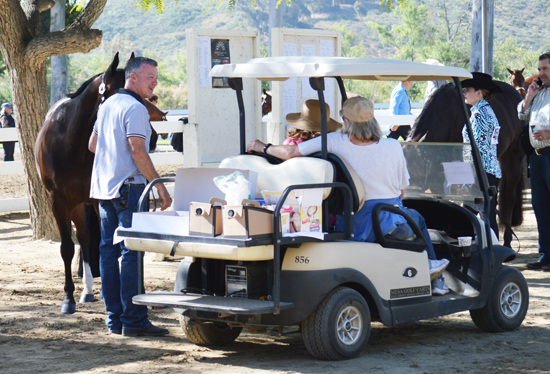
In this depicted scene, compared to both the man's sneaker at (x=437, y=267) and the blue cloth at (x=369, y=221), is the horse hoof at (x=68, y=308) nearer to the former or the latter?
the blue cloth at (x=369, y=221)

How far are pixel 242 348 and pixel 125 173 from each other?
54.1 inches

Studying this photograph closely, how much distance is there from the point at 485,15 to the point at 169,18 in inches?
5081

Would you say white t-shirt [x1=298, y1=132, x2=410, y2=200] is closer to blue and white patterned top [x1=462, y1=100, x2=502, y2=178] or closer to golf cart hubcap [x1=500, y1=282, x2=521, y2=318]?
golf cart hubcap [x1=500, y1=282, x2=521, y2=318]

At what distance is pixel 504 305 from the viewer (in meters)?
5.11

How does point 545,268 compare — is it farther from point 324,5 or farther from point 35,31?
point 324,5

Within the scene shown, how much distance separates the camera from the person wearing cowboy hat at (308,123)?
189 inches

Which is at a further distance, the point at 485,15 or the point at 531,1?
the point at 531,1

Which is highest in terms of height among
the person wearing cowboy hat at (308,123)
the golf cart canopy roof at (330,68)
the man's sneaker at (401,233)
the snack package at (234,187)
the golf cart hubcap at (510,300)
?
the golf cart canopy roof at (330,68)

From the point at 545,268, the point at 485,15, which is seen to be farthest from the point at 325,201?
the point at 485,15

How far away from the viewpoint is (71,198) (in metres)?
6.27

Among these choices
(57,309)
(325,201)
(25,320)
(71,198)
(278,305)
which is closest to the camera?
(278,305)

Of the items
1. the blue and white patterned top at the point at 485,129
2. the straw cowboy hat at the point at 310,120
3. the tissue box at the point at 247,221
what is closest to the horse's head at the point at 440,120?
the blue and white patterned top at the point at 485,129

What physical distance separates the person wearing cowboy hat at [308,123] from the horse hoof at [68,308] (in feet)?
7.20

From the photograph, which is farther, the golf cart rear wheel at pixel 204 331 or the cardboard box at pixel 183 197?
the golf cart rear wheel at pixel 204 331
